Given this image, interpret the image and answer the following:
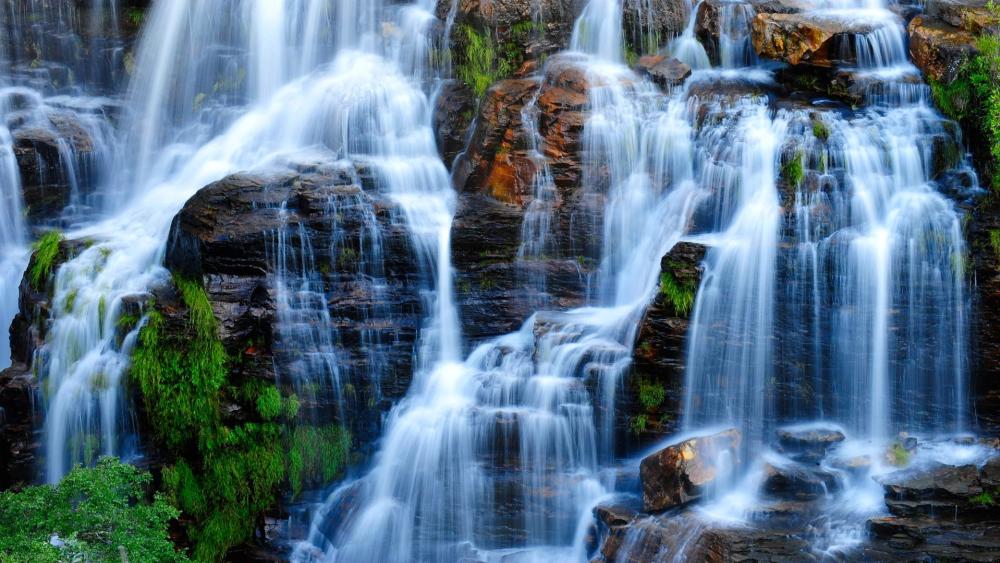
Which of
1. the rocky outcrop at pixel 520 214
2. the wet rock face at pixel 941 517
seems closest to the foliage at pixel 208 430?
the rocky outcrop at pixel 520 214

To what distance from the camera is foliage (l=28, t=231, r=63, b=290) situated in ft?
46.5

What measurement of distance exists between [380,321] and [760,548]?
656 cm

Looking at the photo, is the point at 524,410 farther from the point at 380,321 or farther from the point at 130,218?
the point at 130,218

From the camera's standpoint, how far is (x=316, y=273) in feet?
46.0

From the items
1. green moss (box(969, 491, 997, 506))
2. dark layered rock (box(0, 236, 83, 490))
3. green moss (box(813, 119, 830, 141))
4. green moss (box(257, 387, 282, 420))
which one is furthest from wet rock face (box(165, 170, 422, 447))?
green moss (box(969, 491, 997, 506))

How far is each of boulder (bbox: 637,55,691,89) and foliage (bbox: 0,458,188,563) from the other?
35.5 feet

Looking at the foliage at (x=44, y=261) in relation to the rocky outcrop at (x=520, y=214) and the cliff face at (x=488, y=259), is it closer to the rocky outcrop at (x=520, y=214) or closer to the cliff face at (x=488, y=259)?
the cliff face at (x=488, y=259)

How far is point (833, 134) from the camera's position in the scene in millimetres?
14250

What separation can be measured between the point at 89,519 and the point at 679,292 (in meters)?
8.14

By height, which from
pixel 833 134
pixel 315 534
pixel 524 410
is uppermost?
pixel 833 134

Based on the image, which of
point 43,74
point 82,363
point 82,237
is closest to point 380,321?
point 82,363

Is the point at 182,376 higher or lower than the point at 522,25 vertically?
lower

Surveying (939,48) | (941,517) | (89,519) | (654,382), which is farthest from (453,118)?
(941,517)

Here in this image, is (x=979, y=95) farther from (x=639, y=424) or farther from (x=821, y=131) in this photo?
Answer: (x=639, y=424)
